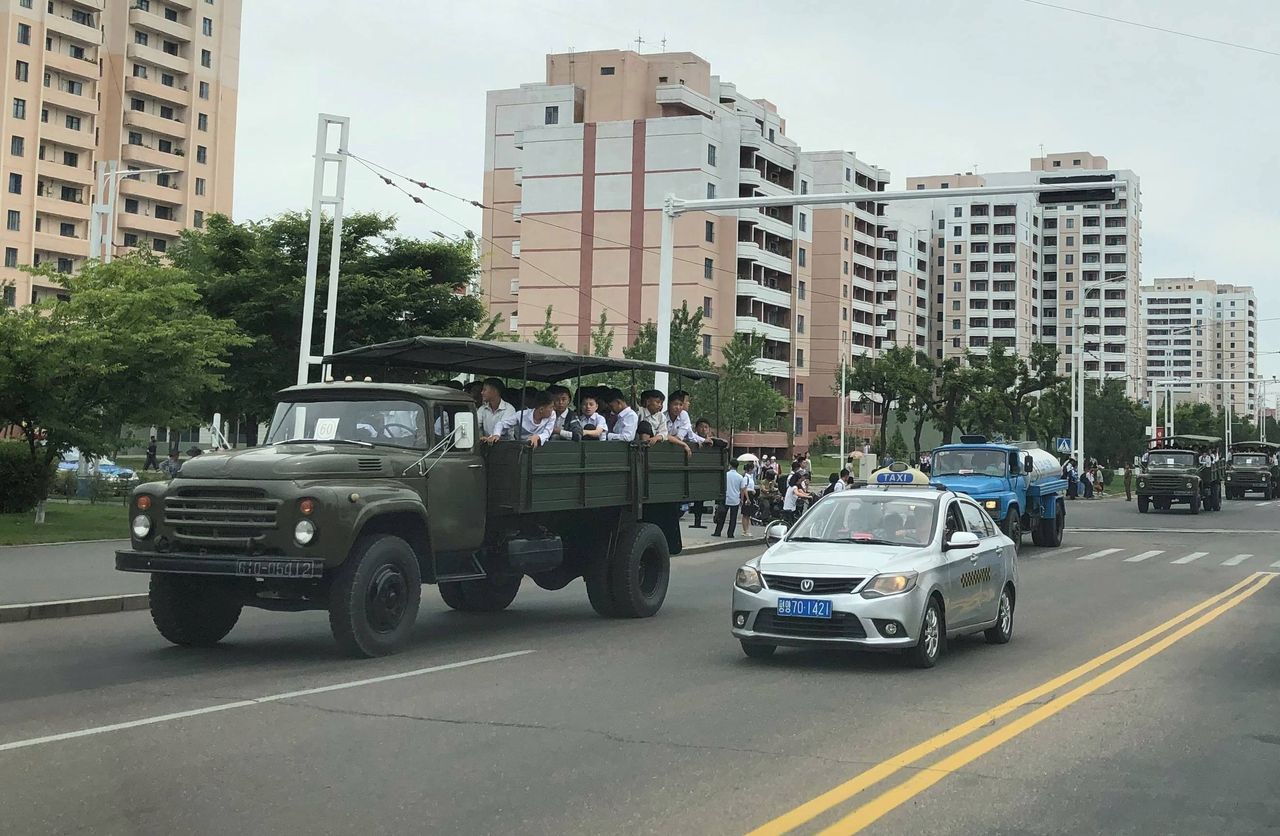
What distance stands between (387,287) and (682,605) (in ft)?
83.7

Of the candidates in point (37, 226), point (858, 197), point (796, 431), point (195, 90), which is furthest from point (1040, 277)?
point (858, 197)

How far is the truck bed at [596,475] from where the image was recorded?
13523 millimetres

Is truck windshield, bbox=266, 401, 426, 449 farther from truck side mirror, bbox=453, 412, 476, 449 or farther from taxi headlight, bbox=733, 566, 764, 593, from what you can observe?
taxi headlight, bbox=733, 566, 764, 593

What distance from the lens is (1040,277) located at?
164 metres

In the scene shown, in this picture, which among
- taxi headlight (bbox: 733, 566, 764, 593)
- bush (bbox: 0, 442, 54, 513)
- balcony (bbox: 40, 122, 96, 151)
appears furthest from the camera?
balcony (bbox: 40, 122, 96, 151)

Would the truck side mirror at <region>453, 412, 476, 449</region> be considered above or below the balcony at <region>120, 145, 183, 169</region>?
below

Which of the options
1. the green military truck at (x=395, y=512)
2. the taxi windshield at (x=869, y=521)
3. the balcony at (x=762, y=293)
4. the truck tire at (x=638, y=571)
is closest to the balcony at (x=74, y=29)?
the balcony at (x=762, y=293)

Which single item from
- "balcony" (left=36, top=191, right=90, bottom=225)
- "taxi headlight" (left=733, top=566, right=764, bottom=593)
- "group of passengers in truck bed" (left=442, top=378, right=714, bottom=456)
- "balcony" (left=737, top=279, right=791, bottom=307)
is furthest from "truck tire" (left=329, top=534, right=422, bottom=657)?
"balcony" (left=737, top=279, right=791, bottom=307)

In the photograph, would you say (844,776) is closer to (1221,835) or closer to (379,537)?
(1221,835)

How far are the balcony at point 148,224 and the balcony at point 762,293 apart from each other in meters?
36.4

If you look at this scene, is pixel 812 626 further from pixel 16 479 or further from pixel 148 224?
pixel 148 224

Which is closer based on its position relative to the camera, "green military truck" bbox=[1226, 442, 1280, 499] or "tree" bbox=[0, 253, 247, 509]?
"tree" bbox=[0, 253, 247, 509]

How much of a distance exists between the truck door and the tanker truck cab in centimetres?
1648

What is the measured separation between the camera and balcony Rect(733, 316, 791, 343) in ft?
309
